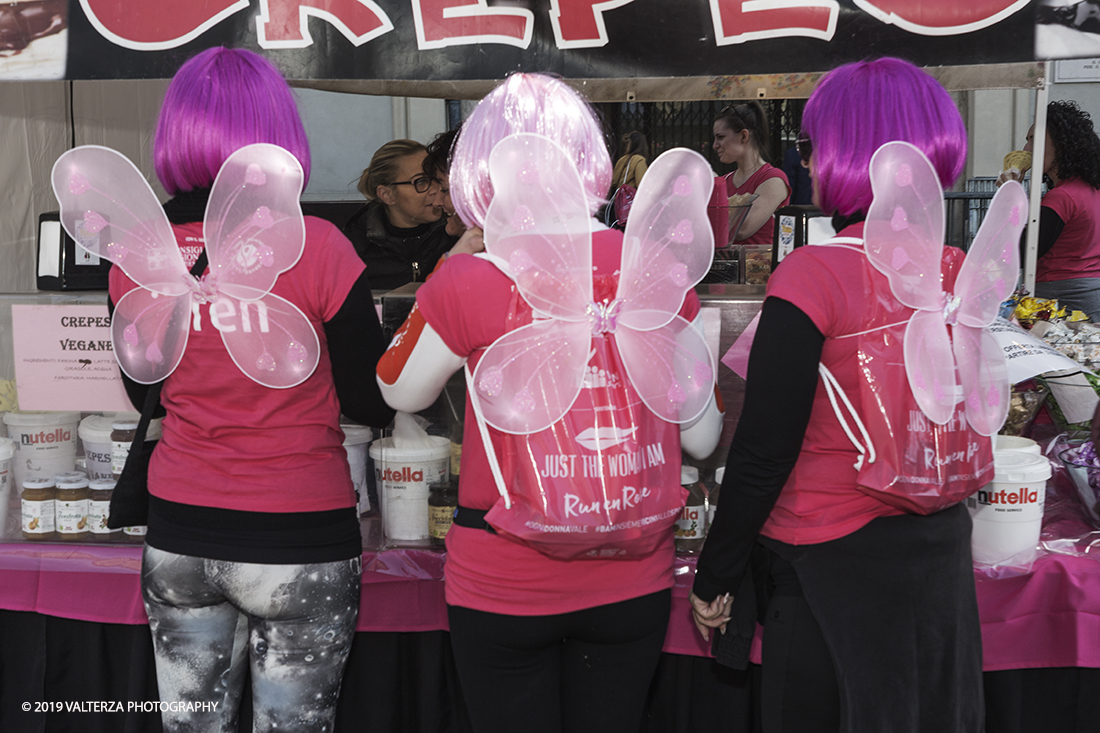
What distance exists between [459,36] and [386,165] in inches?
51.1

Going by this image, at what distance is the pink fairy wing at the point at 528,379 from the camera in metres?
1.26

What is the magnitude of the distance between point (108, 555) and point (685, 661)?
1312 millimetres

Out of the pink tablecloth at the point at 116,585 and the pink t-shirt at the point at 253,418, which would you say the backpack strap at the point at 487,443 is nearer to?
the pink t-shirt at the point at 253,418

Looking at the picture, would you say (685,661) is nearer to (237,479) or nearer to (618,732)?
(618,732)

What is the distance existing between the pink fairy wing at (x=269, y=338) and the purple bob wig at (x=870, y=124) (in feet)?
2.70

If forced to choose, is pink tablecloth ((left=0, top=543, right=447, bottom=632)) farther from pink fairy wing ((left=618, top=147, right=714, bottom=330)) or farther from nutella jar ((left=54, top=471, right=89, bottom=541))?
pink fairy wing ((left=618, top=147, right=714, bottom=330))

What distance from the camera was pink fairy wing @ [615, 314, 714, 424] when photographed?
1310 mm

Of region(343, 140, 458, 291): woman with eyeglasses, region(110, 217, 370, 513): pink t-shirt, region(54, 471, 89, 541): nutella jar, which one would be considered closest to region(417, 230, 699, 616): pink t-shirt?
region(110, 217, 370, 513): pink t-shirt

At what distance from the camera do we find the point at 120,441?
6.90 feet

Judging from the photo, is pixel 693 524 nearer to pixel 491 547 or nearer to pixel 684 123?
pixel 491 547

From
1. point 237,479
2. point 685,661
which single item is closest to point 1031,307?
point 685,661

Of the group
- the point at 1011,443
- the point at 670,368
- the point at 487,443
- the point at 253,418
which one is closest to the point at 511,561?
the point at 487,443

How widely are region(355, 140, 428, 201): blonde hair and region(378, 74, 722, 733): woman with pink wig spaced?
2272mm

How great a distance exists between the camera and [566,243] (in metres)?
1.29
